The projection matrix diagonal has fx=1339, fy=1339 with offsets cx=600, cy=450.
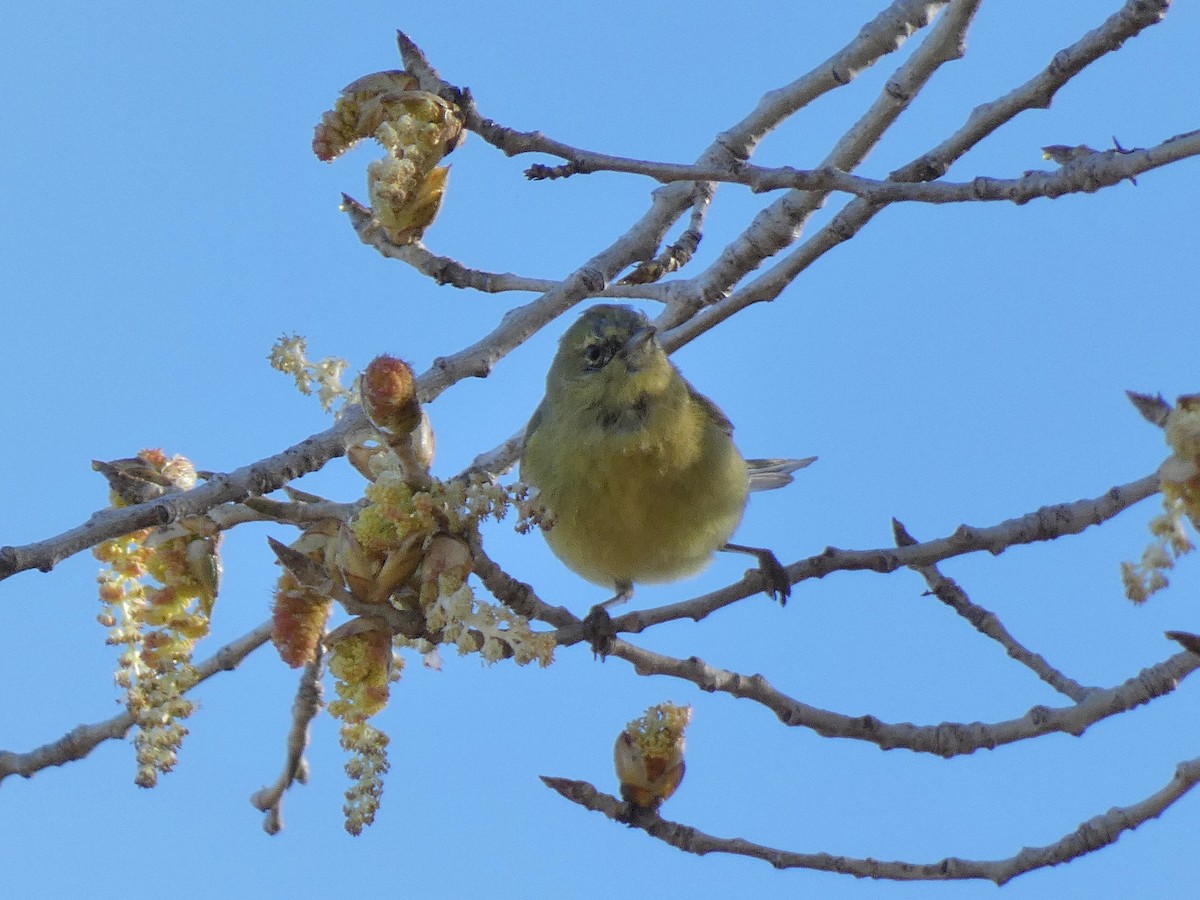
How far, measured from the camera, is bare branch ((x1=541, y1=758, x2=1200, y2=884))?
324cm

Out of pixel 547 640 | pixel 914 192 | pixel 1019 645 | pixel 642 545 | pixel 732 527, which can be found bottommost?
pixel 547 640

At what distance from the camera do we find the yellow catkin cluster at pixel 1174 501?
1999 mm

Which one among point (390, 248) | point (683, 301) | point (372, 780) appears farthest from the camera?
point (683, 301)

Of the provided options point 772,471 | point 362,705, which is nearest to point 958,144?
point 362,705

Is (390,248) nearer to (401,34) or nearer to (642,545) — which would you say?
(401,34)

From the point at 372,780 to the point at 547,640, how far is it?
42 centimetres

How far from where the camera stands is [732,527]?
5453mm

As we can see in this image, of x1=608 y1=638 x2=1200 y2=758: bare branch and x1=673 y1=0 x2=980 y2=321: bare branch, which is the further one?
x1=673 y1=0 x2=980 y2=321: bare branch

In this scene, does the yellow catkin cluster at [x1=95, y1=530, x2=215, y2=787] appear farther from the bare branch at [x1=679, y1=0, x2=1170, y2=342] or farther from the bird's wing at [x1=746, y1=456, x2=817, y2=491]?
the bird's wing at [x1=746, y1=456, x2=817, y2=491]

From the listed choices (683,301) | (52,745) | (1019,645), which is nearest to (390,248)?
(683,301)

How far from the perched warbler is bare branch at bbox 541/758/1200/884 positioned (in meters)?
1.40

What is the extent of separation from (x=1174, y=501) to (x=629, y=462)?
9.43 feet

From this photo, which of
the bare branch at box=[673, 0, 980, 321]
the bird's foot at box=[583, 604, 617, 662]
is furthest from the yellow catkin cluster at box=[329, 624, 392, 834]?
the bare branch at box=[673, 0, 980, 321]

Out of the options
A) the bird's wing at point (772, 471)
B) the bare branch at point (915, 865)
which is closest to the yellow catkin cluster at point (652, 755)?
the bare branch at point (915, 865)
